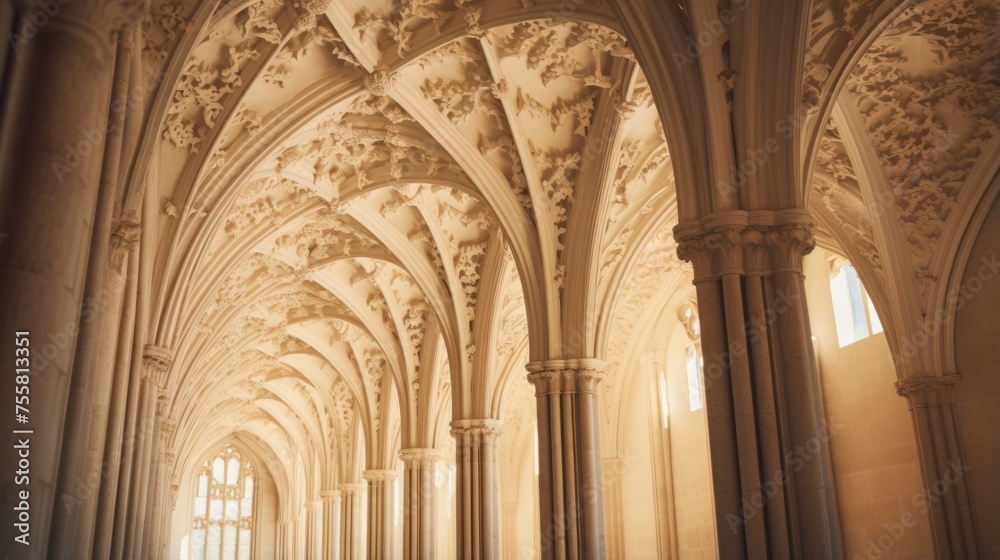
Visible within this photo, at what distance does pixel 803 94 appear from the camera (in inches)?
336

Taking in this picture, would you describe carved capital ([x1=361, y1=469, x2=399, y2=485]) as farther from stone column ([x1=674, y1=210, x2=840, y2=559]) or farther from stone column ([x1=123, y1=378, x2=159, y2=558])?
stone column ([x1=674, y1=210, x2=840, y2=559])

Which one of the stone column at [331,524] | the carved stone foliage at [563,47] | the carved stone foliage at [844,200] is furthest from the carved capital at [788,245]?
the stone column at [331,524]

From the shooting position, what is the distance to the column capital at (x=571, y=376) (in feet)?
41.5

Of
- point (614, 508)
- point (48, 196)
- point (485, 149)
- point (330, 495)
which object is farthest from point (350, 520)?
point (48, 196)

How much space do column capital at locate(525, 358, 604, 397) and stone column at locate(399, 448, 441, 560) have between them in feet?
24.1

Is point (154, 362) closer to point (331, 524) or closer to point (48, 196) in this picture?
point (48, 196)

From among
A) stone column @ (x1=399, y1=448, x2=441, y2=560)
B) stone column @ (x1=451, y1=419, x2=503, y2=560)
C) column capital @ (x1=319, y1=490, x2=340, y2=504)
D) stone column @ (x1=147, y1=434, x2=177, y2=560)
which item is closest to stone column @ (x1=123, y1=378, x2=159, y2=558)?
stone column @ (x1=147, y1=434, x2=177, y2=560)

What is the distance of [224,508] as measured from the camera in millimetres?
42062

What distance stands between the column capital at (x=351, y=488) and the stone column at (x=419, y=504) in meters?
8.24

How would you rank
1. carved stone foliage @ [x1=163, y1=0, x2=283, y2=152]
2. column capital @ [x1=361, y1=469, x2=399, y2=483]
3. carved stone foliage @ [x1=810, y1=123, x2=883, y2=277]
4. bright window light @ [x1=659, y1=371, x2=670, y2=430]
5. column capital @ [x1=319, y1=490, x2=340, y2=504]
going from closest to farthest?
1. carved stone foliage @ [x1=163, y1=0, x2=283, y2=152]
2. carved stone foliage @ [x1=810, y1=123, x2=883, y2=277]
3. bright window light @ [x1=659, y1=371, x2=670, y2=430]
4. column capital @ [x1=361, y1=469, x2=399, y2=483]
5. column capital @ [x1=319, y1=490, x2=340, y2=504]

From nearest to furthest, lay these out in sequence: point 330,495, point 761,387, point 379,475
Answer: point 761,387, point 379,475, point 330,495

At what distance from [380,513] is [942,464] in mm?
14103

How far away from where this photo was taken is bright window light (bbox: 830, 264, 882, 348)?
14516 mm

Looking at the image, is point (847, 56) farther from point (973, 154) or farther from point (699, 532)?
point (699, 532)
